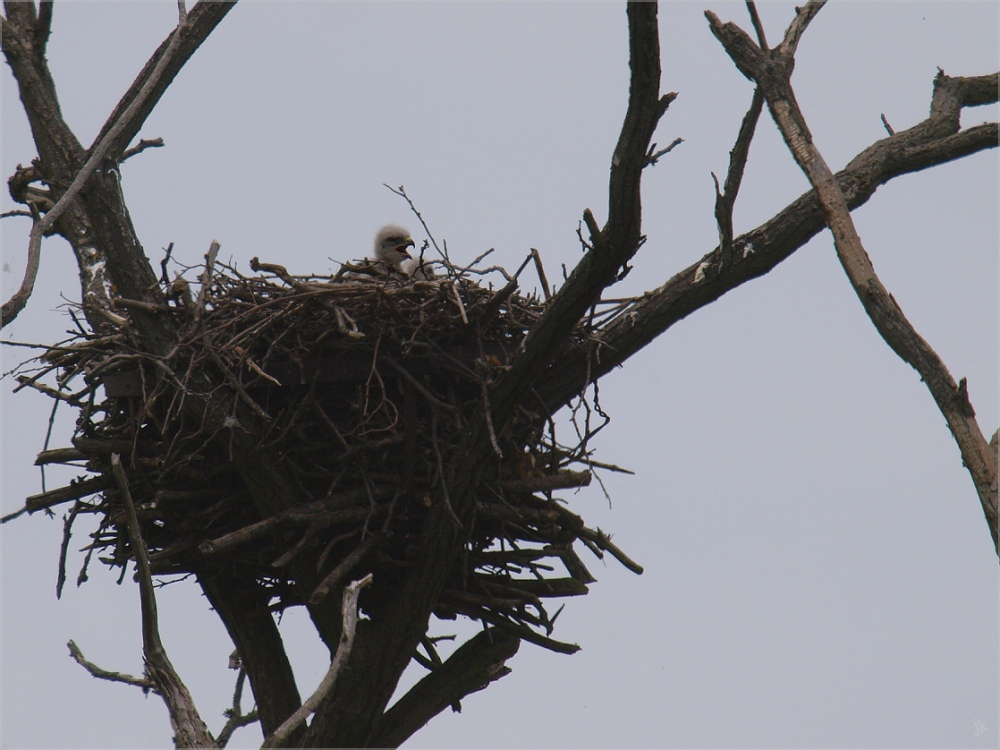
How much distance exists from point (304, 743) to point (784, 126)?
2.80 metres

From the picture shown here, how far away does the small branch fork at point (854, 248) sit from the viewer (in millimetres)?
2936

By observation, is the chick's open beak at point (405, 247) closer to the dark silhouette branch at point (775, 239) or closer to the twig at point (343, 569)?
the dark silhouette branch at point (775, 239)

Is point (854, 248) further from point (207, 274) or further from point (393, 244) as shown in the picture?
point (393, 244)

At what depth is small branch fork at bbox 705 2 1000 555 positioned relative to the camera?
9.63ft

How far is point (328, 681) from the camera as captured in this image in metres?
3.14

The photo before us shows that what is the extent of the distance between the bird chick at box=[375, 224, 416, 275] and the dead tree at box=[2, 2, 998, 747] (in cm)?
153

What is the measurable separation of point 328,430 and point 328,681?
1407mm

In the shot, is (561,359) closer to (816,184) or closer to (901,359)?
(816,184)

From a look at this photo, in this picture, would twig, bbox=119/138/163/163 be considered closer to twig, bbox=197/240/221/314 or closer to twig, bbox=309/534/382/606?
twig, bbox=197/240/221/314

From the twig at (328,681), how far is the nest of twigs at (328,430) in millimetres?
897

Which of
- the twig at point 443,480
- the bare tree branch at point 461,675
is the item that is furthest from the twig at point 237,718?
the twig at point 443,480

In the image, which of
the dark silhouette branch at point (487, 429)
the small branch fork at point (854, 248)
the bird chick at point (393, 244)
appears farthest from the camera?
the bird chick at point (393, 244)

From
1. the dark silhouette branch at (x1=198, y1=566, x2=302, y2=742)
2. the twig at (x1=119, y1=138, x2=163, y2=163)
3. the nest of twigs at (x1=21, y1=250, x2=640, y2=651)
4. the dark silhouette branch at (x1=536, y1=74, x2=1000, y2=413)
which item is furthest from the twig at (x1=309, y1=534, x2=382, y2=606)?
the twig at (x1=119, y1=138, x2=163, y2=163)

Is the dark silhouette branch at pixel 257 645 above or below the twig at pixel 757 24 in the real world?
below
